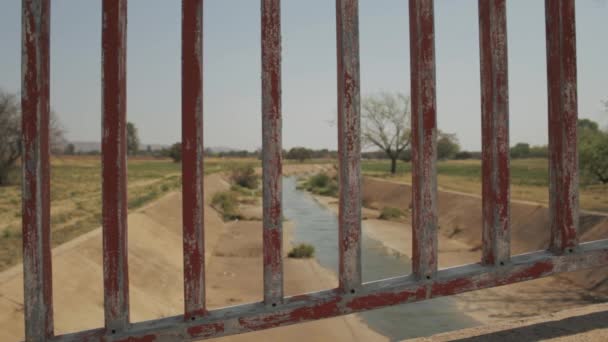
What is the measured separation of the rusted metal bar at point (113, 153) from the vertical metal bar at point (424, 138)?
77.7 inches

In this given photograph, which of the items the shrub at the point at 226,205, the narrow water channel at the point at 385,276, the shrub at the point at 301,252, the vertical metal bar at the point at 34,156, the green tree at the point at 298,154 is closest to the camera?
the vertical metal bar at the point at 34,156

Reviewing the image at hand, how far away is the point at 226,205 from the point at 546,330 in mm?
25278

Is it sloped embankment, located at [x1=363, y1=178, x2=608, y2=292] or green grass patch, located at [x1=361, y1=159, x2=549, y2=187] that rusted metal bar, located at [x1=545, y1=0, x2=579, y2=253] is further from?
green grass patch, located at [x1=361, y1=159, x2=549, y2=187]

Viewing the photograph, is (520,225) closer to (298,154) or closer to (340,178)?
(340,178)

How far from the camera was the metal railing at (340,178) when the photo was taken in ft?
9.53

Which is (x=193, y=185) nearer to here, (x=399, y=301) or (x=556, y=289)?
(x=399, y=301)

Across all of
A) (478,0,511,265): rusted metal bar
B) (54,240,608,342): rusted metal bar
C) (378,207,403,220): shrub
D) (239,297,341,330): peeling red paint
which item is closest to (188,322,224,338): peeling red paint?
(54,240,608,342): rusted metal bar

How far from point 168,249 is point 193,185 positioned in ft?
42.7

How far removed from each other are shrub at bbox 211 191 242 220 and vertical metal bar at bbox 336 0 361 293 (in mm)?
23224

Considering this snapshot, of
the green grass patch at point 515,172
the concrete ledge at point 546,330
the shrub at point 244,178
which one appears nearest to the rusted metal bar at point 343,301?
the concrete ledge at point 546,330

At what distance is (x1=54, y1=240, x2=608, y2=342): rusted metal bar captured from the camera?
3.05 metres

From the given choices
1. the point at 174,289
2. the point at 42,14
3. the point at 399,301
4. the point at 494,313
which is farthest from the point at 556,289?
the point at 42,14

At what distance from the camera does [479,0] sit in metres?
3.73

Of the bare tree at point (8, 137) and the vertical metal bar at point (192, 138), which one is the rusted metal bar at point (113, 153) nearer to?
the vertical metal bar at point (192, 138)
